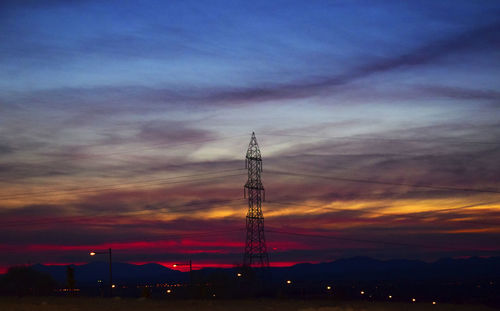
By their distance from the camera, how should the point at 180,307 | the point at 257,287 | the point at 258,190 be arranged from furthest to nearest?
the point at 257,287
the point at 258,190
the point at 180,307

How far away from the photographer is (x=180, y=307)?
144ft

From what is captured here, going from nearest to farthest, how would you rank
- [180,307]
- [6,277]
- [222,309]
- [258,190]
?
1. [222,309]
2. [180,307]
3. [258,190]
4. [6,277]

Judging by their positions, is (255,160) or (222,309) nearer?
(222,309)

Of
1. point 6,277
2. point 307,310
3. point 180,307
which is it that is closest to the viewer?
point 307,310

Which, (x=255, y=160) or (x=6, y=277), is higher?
(x=255, y=160)

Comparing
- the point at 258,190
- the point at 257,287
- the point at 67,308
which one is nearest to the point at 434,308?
the point at 67,308

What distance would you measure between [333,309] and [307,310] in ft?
5.77

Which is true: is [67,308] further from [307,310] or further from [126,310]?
[307,310]

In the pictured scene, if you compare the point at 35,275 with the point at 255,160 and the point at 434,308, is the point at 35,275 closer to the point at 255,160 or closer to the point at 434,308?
the point at 255,160

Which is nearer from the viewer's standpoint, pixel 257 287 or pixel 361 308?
pixel 361 308

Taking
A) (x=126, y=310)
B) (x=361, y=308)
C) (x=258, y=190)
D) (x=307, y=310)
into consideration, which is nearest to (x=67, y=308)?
(x=126, y=310)

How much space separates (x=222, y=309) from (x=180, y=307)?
14.6 ft

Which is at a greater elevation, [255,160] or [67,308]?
[255,160]

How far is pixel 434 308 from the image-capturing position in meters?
42.8
